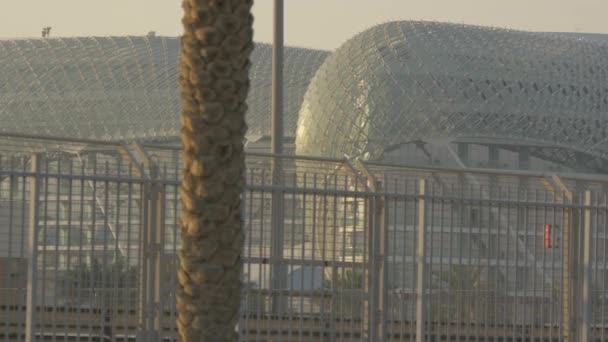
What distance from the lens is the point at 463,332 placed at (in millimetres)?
11547

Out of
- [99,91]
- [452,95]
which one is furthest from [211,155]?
[99,91]

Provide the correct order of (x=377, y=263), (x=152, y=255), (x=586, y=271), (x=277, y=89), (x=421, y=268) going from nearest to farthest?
(x=152, y=255), (x=377, y=263), (x=421, y=268), (x=586, y=271), (x=277, y=89)

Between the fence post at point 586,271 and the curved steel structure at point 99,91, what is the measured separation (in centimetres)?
8516

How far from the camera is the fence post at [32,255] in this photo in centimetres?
907

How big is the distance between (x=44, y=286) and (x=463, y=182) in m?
3.75

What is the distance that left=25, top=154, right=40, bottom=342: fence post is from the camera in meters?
9.07

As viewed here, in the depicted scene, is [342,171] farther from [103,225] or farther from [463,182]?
[103,225]

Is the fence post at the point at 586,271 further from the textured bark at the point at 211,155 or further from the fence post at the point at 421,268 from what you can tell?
the textured bark at the point at 211,155

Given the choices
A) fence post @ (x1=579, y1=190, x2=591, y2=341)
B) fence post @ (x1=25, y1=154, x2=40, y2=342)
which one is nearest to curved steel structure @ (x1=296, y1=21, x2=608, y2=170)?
fence post @ (x1=579, y1=190, x2=591, y2=341)

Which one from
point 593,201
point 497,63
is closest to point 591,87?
point 497,63

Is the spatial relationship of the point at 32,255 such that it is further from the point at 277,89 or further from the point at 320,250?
the point at 277,89

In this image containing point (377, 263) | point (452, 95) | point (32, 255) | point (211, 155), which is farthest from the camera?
point (452, 95)

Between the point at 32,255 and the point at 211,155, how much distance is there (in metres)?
1.71

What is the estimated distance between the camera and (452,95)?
8194cm
